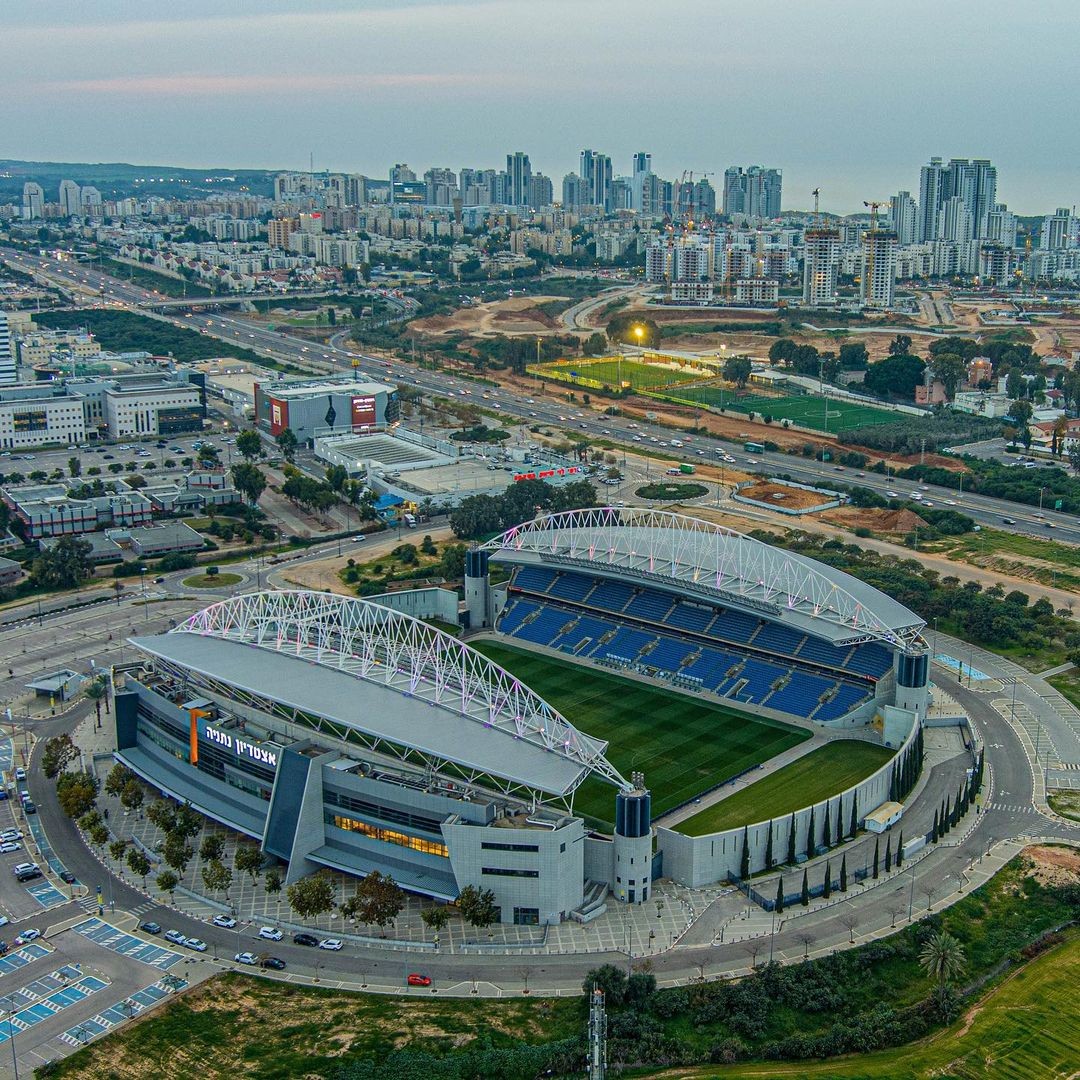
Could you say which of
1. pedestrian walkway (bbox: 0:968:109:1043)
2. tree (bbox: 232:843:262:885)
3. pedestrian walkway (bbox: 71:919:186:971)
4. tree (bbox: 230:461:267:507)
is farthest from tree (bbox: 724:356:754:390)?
pedestrian walkway (bbox: 0:968:109:1043)

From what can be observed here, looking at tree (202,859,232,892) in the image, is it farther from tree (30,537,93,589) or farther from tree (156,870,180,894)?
tree (30,537,93,589)

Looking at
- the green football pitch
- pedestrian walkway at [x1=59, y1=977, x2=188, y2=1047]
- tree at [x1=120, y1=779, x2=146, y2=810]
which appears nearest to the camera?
pedestrian walkway at [x1=59, y1=977, x2=188, y2=1047]

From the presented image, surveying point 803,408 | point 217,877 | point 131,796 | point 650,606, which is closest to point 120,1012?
point 217,877

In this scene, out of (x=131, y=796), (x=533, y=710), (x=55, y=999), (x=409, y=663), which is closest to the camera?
(x=55, y=999)

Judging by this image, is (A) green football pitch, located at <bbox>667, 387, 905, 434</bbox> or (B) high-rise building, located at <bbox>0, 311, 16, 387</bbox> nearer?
(A) green football pitch, located at <bbox>667, 387, 905, 434</bbox>

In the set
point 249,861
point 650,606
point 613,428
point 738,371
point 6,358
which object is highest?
point 6,358

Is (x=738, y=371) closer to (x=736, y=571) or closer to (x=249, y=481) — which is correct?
(x=249, y=481)

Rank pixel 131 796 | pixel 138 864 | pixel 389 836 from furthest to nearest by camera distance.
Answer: pixel 131 796
pixel 138 864
pixel 389 836
